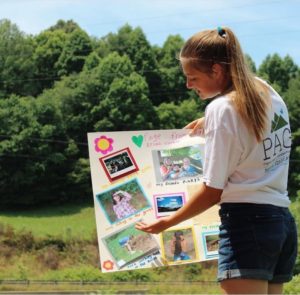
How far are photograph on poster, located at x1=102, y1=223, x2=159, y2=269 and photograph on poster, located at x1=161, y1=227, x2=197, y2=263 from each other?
0.36 ft

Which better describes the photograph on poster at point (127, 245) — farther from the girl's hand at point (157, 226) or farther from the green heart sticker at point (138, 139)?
the girl's hand at point (157, 226)

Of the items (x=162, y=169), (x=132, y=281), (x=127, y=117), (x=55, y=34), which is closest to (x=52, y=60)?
(x=55, y=34)

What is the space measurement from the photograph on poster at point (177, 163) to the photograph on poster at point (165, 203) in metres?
0.10

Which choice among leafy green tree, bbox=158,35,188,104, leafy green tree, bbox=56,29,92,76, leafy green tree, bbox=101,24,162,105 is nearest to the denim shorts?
leafy green tree, bbox=101,24,162,105

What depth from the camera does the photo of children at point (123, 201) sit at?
3498 mm

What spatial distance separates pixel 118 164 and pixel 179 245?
623mm

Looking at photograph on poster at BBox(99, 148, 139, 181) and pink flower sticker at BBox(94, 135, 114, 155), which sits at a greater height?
pink flower sticker at BBox(94, 135, 114, 155)

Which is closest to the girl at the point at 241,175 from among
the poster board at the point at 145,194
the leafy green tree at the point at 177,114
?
the poster board at the point at 145,194

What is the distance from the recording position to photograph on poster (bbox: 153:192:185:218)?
3.60 metres

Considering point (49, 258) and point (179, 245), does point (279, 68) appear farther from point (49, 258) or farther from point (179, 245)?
point (179, 245)

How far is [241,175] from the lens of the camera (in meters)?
2.30

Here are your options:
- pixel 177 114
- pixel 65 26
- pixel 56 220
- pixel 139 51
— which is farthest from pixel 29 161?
pixel 65 26

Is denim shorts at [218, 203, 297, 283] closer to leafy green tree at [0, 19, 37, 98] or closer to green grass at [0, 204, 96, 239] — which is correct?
green grass at [0, 204, 96, 239]

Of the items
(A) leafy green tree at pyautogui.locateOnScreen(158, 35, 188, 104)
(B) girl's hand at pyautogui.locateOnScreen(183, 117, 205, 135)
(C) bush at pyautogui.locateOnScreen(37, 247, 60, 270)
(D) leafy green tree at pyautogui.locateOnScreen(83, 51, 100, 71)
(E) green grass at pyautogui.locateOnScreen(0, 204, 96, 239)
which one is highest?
(D) leafy green tree at pyautogui.locateOnScreen(83, 51, 100, 71)
